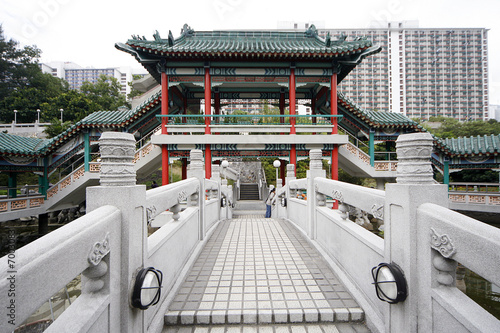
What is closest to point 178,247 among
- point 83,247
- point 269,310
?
point 269,310

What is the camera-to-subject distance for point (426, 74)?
80250 mm

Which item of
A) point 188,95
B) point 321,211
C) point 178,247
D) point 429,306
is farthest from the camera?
point 188,95

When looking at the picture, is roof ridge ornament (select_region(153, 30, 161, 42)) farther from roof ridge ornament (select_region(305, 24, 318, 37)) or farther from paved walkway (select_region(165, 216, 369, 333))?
paved walkway (select_region(165, 216, 369, 333))

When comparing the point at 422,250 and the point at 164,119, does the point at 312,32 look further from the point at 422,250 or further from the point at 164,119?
the point at 422,250

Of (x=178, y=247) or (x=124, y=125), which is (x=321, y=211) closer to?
(x=178, y=247)

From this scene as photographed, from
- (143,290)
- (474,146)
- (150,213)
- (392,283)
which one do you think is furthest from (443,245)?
(474,146)

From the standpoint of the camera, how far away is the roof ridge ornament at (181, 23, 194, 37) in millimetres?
13711

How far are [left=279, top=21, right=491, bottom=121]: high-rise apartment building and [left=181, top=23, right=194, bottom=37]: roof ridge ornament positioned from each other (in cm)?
7840

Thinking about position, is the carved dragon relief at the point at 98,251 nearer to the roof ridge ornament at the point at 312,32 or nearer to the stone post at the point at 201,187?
the stone post at the point at 201,187

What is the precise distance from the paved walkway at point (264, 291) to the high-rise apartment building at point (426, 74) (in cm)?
8681

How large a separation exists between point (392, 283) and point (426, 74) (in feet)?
332

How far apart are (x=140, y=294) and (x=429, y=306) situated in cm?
241

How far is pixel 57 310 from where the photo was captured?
677 cm

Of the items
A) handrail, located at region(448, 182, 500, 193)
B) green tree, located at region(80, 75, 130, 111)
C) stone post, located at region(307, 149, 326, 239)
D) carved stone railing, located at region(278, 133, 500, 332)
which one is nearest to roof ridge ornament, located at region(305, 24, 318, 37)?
handrail, located at region(448, 182, 500, 193)
